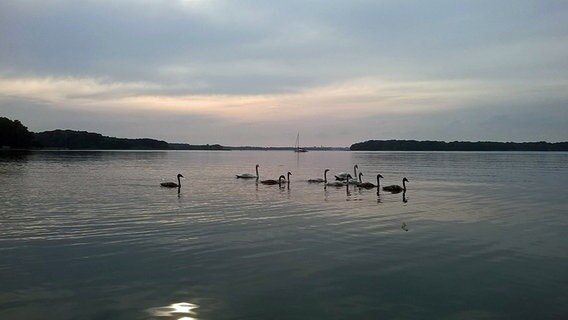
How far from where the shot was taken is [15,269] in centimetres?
998

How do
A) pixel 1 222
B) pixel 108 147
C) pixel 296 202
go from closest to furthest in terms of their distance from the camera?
pixel 1 222, pixel 296 202, pixel 108 147

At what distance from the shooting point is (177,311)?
7758 millimetres

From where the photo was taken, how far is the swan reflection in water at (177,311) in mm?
7551

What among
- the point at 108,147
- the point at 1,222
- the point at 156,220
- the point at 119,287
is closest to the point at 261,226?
the point at 156,220

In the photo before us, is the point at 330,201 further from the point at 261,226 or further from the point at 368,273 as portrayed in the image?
the point at 368,273

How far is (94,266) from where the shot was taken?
10305 millimetres

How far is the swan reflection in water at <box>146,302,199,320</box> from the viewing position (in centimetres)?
755

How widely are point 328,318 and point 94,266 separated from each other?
215 inches

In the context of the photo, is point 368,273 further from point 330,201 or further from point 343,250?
point 330,201

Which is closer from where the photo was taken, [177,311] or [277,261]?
[177,311]

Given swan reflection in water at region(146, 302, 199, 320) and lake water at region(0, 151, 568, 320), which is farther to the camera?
lake water at region(0, 151, 568, 320)

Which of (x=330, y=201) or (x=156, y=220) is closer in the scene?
(x=156, y=220)

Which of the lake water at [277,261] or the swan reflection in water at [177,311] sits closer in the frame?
the swan reflection in water at [177,311]

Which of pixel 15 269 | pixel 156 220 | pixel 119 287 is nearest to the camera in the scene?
pixel 119 287
